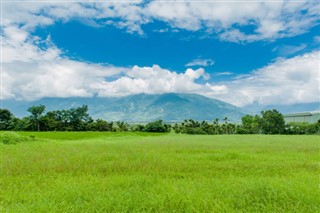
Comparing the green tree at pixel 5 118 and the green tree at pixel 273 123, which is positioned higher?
the green tree at pixel 5 118

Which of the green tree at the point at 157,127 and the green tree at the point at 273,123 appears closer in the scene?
the green tree at the point at 273,123

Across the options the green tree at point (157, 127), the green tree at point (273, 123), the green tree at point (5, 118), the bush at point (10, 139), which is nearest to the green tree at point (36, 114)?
the green tree at point (5, 118)

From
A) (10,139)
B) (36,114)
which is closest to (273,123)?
(36,114)

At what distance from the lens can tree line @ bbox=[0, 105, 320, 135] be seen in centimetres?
5530

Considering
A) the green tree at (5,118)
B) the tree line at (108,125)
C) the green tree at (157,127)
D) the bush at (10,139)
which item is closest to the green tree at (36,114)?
the tree line at (108,125)

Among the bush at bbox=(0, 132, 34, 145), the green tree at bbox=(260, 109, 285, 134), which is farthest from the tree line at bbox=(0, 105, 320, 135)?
the bush at bbox=(0, 132, 34, 145)

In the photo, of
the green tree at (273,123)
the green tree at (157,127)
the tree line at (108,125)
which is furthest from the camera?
the green tree at (157,127)

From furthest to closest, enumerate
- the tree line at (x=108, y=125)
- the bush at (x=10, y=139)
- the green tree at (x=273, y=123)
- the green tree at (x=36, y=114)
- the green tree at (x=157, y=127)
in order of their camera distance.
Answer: the green tree at (x=157, y=127), the green tree at (x=273, y=123), the tree line at (x=108, y=125), the green tree at (x=36, y=114), the bush at (x=10, y=139)

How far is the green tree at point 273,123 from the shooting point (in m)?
58.3

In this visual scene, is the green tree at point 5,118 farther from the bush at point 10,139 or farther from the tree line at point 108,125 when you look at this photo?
the bush at point 10,139

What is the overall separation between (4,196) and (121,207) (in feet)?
9.07

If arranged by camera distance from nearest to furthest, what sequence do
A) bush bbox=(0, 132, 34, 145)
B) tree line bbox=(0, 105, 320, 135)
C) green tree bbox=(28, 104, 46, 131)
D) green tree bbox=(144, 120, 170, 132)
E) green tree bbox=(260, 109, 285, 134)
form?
bush bbox=(0, 132, 34, 145), green tree bbox=(28, 104, 46, 131), tree line bbox=(0, 105, 320, 135), green tree bbox=(260, 109, 285, 134), green tree bbox=(144, 120, 170, 132)

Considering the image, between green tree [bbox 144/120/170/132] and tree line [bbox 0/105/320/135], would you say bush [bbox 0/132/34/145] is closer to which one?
tree line [bbox 0/105/320/135]

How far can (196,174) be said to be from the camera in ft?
24.2
